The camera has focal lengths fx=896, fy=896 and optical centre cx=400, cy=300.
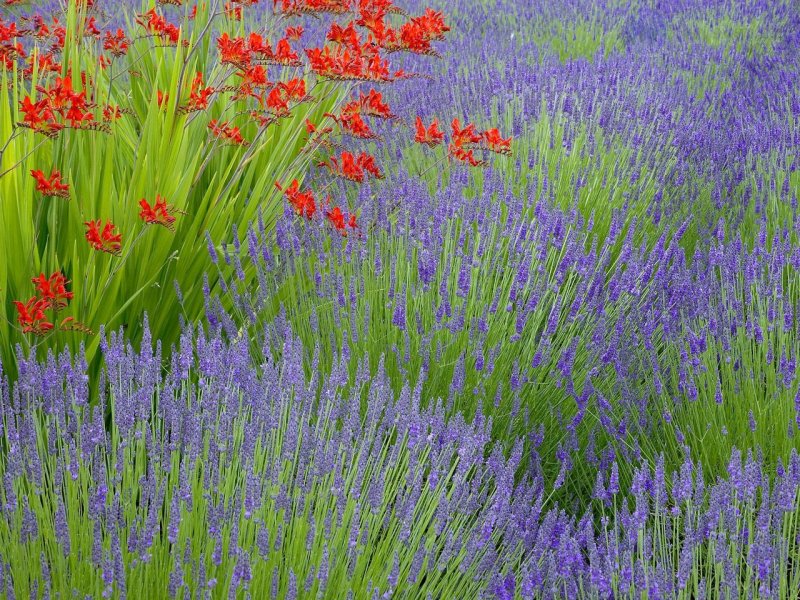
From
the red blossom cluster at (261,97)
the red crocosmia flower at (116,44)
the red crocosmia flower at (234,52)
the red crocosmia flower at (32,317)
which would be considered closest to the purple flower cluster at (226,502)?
the red crocosmia flower at (32,317)

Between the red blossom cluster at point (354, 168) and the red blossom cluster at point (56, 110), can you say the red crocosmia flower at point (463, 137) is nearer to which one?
the red blossom cluster at point (354, 168)

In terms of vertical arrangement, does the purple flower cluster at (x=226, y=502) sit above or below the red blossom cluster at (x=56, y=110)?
below

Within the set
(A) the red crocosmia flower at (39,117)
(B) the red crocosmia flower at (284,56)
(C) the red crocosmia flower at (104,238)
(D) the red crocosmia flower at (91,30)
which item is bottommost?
(C) the red crocosmia flower at (104,238)

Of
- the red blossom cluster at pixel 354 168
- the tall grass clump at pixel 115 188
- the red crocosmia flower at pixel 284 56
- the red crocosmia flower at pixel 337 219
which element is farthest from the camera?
the red blossom cluster at pixel 354 168

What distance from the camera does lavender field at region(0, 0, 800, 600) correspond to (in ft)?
4.70

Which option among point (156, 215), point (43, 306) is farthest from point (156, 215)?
point (43, 306)

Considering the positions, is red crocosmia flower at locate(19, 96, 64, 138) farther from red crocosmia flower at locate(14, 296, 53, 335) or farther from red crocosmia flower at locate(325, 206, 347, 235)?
red crocosmia flower at locate(325, 206, 347, 235)

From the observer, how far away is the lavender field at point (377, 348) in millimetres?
1434

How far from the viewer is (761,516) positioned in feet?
4.66

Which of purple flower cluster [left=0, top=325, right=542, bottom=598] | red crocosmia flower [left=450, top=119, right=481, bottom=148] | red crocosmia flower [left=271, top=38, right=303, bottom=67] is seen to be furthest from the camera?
red crocosmia flower [left=450, top=119, right=481, bottom=148]

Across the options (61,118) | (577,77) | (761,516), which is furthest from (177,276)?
(577,77)

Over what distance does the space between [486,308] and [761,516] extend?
3.29ft

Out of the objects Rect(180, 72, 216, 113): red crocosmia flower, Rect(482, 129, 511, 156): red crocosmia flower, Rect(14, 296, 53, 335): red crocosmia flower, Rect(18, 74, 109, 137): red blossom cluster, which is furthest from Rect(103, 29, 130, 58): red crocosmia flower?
Rect(14, 296, 53, 335): red crocosmia flower

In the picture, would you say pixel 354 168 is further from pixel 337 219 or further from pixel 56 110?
pixel 56 110
